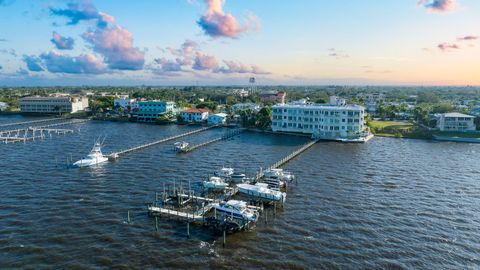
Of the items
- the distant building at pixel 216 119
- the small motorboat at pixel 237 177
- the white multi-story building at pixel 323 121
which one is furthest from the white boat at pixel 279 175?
the distant building at pixel 216 119

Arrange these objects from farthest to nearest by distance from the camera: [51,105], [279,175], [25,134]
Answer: [51,105] → [25,134] → [279,175]

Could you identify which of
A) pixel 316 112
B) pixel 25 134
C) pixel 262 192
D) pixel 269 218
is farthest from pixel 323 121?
pixel 25 134

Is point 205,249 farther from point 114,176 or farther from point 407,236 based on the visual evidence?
point 114,176

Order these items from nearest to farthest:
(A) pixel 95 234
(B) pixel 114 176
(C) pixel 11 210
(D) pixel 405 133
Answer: (A) pixel 95 234 < (C) pixel 11 210 < (B) pixel 114 176 < (D) pixel 405 133

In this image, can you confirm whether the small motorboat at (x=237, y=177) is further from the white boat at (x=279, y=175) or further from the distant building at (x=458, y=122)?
the distant building at (x=458, y=122)

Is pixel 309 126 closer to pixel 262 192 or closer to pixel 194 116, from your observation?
pixel 194 116

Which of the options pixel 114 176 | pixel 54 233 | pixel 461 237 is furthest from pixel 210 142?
pixel 461 237

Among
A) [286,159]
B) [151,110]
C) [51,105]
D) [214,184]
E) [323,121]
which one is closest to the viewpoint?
[214,184]
